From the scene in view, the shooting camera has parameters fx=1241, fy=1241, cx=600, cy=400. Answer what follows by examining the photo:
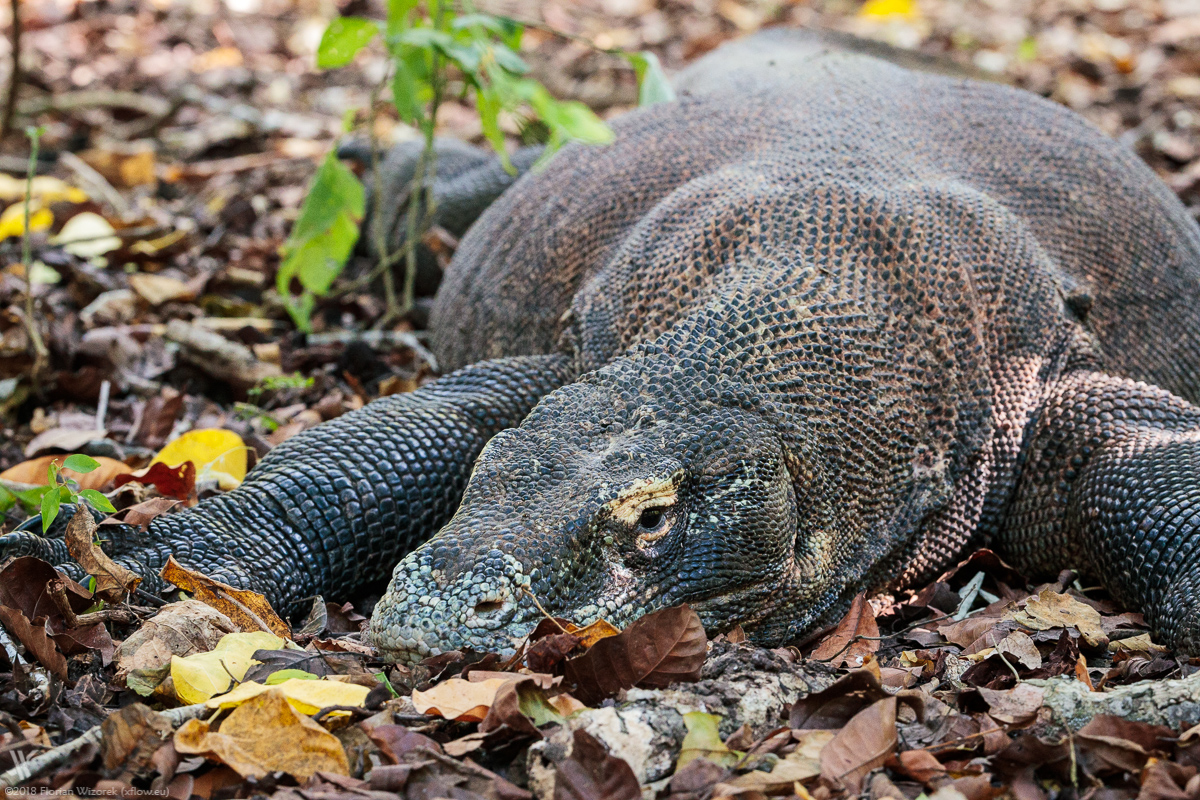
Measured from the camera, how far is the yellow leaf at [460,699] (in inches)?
102

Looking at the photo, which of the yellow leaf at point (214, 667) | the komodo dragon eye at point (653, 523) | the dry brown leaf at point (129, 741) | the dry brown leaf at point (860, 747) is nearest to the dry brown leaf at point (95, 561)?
the yellow leaf at point (214, 667)

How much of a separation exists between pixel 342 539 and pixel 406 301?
7.88 feet

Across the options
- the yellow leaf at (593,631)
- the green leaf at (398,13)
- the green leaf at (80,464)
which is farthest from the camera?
the green leaf at (398,13)

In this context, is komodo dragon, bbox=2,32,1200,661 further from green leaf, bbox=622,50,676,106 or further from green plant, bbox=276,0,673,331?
green plant, bbox=276,0,673,331

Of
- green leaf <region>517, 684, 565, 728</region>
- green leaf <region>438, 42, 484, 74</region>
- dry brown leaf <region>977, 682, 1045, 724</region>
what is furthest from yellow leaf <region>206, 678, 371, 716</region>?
green leaf <region>438, 42, 484, 74</region>

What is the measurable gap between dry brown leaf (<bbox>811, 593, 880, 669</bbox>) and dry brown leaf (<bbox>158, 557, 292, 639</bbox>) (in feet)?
4.79

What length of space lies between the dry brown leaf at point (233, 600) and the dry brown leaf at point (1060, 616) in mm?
2013

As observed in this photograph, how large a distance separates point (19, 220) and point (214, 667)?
478cm

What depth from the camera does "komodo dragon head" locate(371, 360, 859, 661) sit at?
2.87m

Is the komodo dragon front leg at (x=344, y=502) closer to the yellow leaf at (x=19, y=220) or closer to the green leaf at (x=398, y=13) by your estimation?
the green leaf at (x=398, y=13)

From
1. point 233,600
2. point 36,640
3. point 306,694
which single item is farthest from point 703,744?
point 36,640

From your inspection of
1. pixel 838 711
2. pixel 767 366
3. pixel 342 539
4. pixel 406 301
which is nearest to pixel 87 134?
pixel 406 301

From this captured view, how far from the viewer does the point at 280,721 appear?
8.32ft

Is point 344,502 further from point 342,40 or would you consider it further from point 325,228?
point 342,40
